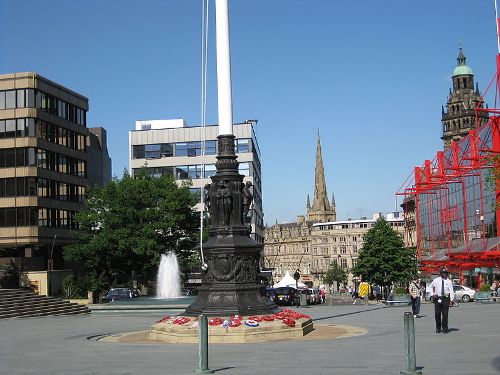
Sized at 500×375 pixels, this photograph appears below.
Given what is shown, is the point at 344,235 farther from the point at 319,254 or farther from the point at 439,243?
the point at 439,243

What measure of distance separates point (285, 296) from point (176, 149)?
44816 mm

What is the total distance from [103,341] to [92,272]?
125 feet

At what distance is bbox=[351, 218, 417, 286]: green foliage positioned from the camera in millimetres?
73625

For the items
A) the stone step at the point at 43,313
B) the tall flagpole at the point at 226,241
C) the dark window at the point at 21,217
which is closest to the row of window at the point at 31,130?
the dark window at the point at 21,217

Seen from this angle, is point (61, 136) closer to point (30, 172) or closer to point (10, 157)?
point (10, 157)

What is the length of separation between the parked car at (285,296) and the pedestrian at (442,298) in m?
26.0

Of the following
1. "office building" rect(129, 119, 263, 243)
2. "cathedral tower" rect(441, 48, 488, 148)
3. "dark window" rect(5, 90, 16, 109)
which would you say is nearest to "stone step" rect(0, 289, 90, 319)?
"dark window" rect(5, 90, 16, 109)

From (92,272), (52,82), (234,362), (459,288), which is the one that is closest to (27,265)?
(92,272)

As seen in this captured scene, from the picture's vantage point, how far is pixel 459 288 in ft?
168

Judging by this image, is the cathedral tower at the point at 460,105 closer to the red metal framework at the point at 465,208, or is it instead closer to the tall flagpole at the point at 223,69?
the red metal framework at the point at 465,208

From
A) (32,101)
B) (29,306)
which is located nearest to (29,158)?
(32,101)

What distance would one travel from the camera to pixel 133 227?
5438 centimetres

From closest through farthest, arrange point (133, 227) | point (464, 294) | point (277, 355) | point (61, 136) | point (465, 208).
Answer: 1. point (277, 355)
2. point (464, 294)
3. point (133, 227)
4. point (61, 136)
5. point (465, 208)

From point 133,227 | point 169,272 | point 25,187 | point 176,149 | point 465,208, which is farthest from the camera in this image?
point 176,149
